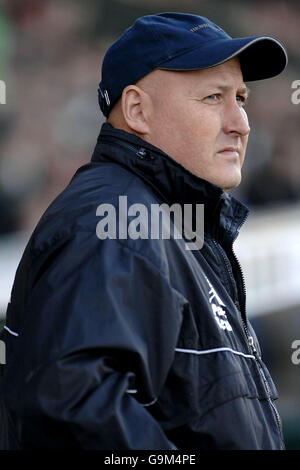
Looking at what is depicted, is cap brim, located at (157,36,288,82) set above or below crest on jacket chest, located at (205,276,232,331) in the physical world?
above

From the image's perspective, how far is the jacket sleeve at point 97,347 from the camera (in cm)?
151

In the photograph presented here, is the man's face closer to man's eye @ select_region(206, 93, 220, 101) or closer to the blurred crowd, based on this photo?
man's eye @ select_region(206, 93, 220, 101)

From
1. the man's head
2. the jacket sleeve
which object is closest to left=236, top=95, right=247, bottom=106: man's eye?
the man's head

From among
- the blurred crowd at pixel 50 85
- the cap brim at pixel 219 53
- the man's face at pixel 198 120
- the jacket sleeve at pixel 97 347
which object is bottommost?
the jacket sleeve at pixel 97 347

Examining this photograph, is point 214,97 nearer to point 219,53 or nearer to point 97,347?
point 219,53

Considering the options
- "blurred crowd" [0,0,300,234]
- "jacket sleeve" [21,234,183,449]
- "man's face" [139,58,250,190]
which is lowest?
"jacket sleeve" [21,234,183,449]

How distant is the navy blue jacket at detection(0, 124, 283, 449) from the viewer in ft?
5.00

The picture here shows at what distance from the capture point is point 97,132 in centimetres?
533

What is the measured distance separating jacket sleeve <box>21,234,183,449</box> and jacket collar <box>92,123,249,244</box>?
345 millimetres

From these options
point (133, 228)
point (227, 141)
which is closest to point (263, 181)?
point (227, 141)

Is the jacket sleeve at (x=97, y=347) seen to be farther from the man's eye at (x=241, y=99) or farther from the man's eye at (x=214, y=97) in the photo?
the man's eye at (x=241, y=99)

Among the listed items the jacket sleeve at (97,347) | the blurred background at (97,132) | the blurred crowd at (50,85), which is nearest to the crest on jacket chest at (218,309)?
the jacket sleeve at (97,347)

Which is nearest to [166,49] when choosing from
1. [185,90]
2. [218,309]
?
[185,90]
